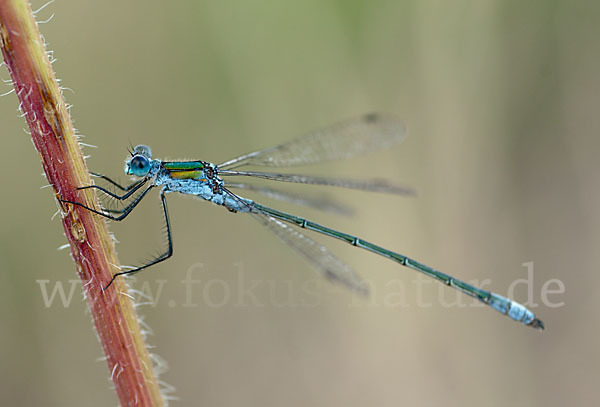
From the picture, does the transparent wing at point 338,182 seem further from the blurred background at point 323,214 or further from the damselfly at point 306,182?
the blurred background at point 323,214

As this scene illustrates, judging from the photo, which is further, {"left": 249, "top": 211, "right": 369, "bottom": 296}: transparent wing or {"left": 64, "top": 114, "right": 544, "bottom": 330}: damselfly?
{"left": 249, "top": 211, "right": 369, "bottom": 296}: transparent wing

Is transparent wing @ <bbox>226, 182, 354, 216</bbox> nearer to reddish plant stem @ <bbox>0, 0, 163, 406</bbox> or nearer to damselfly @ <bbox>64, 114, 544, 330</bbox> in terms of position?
damselfly @ <bbox>64, 114, 544, 330</bbox>

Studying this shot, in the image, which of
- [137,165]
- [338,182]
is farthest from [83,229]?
[338,182]

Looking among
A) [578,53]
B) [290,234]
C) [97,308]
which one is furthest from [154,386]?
[578,53]

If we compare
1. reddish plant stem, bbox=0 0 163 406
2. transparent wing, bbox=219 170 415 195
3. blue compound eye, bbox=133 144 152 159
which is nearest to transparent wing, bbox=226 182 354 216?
transparent wing, bbox=219 170 415 195

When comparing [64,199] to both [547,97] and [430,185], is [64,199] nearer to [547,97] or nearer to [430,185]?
[430,185]
